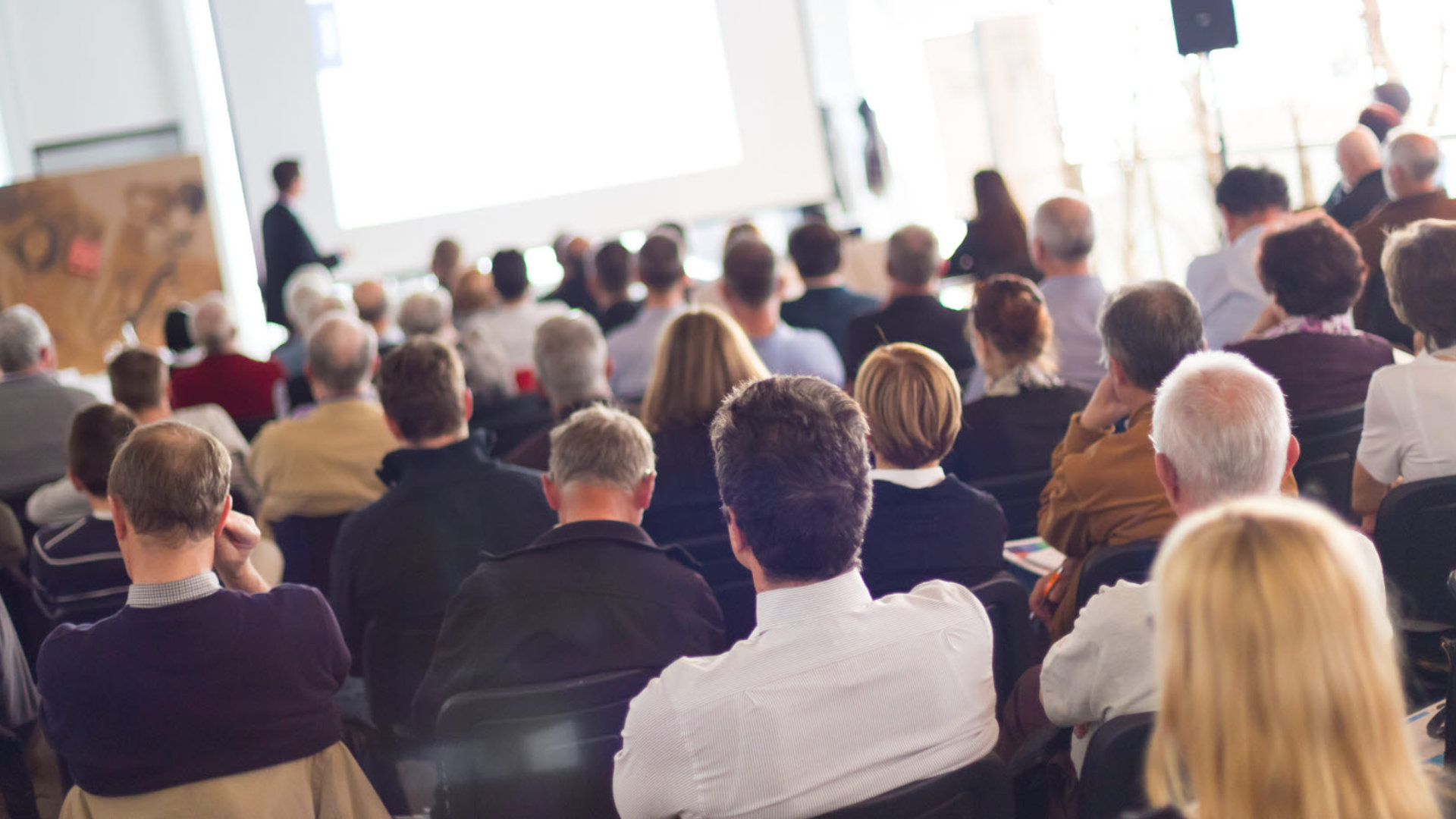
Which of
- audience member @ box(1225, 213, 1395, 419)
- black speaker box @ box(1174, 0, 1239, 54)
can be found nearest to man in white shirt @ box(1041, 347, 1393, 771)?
audience member @ box(1225, 213, 1395, 419)

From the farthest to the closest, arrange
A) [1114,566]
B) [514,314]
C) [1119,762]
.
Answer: [514,314] < [1114,566] < [1119,762]

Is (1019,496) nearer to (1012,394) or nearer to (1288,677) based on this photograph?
(1012,394)

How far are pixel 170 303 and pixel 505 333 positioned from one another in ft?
13.5

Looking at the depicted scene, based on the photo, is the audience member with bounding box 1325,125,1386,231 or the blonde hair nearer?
the blonde hair

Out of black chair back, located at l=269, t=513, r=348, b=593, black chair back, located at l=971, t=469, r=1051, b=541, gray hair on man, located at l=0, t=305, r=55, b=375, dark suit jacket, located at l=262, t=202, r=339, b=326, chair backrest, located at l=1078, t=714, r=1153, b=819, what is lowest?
chair backrest, located at l=1078, t=714, r=1153, b=819

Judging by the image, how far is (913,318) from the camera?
4.63 meters

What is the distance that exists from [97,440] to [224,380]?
2355mm

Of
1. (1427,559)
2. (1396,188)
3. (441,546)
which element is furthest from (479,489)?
(1396,188)

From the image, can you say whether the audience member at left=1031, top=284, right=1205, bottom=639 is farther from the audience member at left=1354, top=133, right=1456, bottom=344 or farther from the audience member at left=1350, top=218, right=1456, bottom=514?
the audience member at left=1354, top=133, right=1456, bottom=344

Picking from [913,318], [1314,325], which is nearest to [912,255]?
[913,318]

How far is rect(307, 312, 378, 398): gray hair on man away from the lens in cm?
368

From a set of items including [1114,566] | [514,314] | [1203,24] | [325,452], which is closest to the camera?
[1114,566]

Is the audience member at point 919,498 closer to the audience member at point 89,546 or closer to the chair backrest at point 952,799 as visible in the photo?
the chair backrest at point 952,799

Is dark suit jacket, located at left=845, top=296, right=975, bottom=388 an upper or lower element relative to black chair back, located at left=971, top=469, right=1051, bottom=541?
upper
